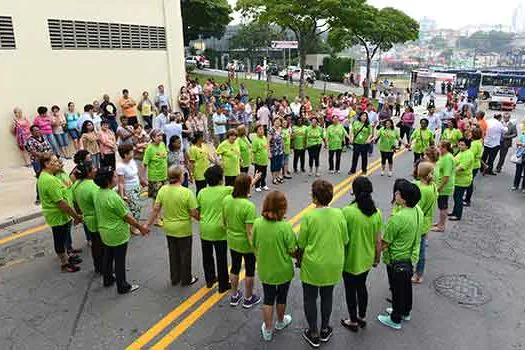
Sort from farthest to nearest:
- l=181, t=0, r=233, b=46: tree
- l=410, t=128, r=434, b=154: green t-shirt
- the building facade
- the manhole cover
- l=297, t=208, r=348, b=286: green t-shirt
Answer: l=181, t=0, r=233, b=46: tree < the building facade < l=410, t=128, r=434, b=154: green t-shirt < the manhole cover < l=297, t=208, r=348, b=286: green t-shirt

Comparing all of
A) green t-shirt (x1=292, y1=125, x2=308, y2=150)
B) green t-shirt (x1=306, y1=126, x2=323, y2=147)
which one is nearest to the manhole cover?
green t-shirt (x1=306, y1=126, x2=323, y2=147)

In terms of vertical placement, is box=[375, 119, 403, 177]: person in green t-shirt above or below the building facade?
below

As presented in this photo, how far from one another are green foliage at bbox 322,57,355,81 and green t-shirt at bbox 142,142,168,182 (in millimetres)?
49361

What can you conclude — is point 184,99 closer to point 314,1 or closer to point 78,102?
point 78,102

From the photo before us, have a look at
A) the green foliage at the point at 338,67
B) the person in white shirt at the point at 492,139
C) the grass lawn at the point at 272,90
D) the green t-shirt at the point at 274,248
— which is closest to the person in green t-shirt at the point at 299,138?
the person in white shirt at the point at 492,139

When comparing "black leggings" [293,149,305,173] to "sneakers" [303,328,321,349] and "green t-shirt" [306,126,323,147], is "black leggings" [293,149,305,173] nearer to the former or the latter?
"green t-shirt" [306,126,323,147]

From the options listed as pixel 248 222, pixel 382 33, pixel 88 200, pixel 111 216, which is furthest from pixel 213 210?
pixel 382 33

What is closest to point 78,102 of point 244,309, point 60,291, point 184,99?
point 184,99

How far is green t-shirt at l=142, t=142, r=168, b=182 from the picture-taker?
26.3 feet

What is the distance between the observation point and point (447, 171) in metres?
7.46

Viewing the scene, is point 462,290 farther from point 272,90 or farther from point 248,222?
point 272,90

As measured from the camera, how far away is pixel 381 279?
20.2 ft

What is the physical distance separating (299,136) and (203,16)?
27348mm

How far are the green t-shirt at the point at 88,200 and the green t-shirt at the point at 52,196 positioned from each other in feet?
0.79
